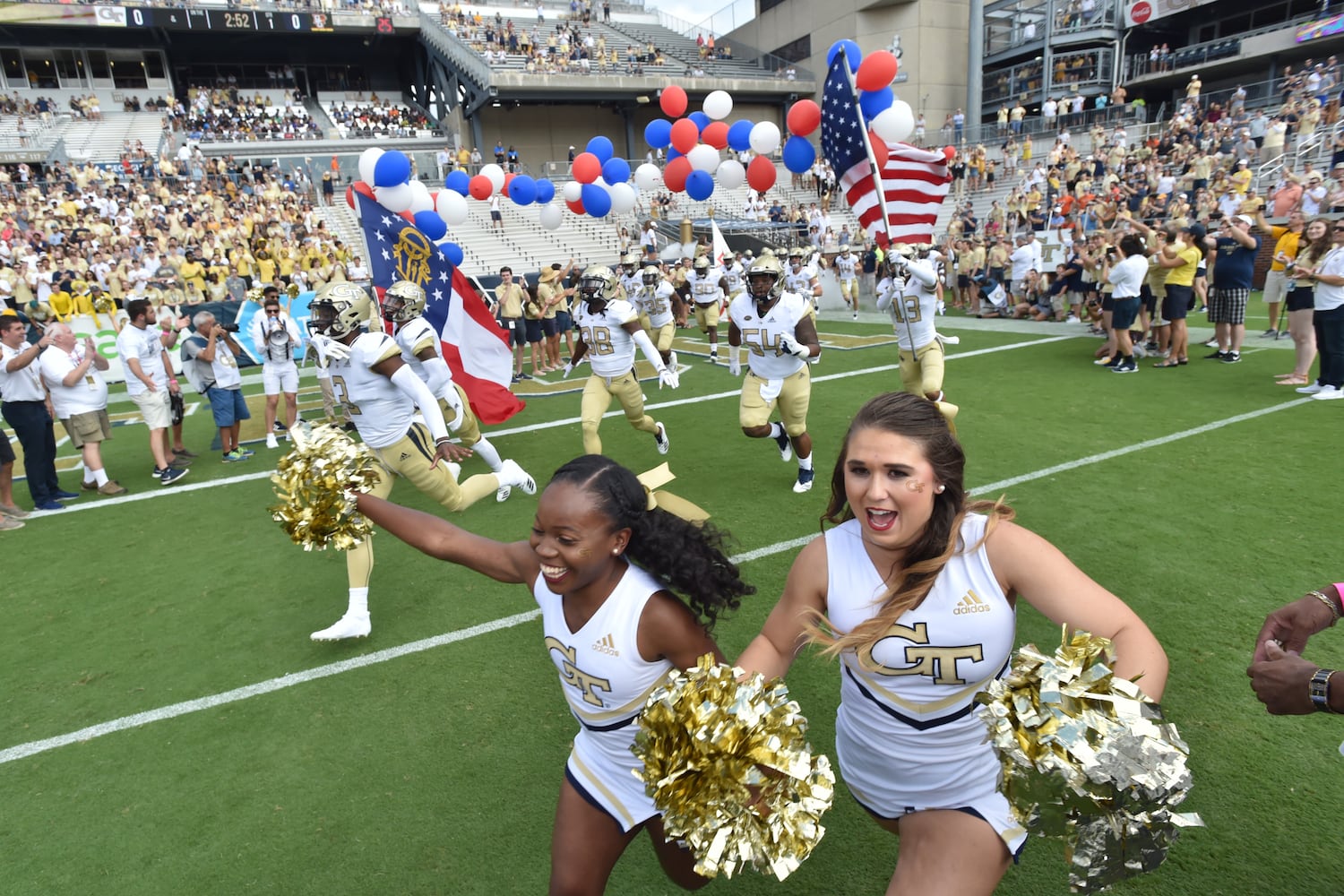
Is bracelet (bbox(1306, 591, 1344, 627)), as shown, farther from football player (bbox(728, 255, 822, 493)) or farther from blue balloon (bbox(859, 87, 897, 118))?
blue balloon (bbox(859, 87, 897, 118))

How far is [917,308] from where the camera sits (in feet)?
27.7

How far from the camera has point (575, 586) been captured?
94.1 inches

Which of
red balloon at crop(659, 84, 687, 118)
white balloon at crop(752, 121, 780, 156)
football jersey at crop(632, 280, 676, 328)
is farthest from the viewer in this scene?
red balloon at crop(659, 84, 687, 118)

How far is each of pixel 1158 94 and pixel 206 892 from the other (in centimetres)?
4722

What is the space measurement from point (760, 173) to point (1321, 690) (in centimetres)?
1659

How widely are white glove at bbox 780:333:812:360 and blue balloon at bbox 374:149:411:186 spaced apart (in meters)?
6.32

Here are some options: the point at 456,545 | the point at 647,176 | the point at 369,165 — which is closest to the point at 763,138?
the point at 647,176

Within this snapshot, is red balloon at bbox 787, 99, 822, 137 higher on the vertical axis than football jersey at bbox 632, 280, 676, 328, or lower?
higher

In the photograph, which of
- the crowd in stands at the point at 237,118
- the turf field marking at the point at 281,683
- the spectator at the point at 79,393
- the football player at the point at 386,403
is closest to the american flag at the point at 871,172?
the turf field marking at the point at 281,683

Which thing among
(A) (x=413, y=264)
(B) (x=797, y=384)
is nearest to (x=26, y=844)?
(B) (x=797, y=384)

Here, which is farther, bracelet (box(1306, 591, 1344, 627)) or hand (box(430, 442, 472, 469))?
hand (box(430, 442, 472, 469))

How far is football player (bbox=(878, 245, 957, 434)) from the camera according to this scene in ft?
27.6

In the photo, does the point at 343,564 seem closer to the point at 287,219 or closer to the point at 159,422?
the point at 159,422

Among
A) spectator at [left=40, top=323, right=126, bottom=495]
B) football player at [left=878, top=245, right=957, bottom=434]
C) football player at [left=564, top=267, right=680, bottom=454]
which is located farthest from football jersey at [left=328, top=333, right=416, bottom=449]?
football player at [left=878, top=245, right=957, bottom=434]
